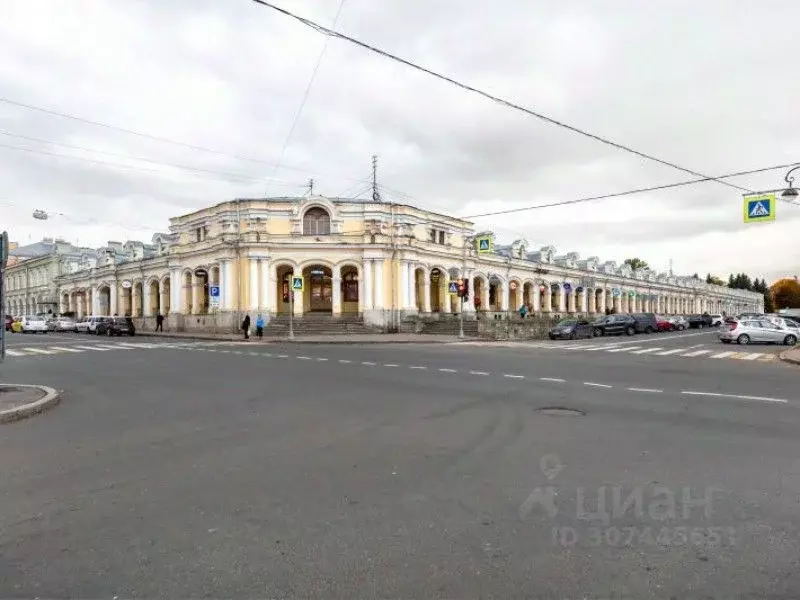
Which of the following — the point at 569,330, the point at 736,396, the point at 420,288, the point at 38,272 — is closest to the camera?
the point at 736,396

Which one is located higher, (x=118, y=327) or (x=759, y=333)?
(x=118, y=327)

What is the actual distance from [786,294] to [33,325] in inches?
7382

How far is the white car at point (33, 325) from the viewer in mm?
49906

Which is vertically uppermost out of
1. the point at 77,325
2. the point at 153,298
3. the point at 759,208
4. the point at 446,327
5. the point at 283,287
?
the point at 759,208

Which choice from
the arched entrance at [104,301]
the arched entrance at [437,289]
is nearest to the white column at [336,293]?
the arched entrance at [437,289]

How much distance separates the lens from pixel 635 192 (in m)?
21.8

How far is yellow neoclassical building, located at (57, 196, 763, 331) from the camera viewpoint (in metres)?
40.1

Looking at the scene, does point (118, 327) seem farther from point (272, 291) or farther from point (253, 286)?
point (272, 291)

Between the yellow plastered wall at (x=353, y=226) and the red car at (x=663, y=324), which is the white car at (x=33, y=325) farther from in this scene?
the red car at (x=663, y=324)

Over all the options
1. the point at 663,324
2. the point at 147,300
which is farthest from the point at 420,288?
the point at 147,300

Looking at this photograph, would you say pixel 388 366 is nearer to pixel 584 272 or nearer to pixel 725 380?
pixel 725 380

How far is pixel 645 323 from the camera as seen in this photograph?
4681cm

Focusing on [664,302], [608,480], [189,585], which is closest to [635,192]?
[608,480]

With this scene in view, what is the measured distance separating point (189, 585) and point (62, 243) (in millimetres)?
87452
